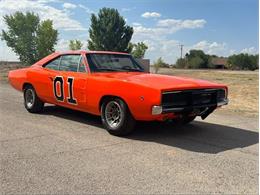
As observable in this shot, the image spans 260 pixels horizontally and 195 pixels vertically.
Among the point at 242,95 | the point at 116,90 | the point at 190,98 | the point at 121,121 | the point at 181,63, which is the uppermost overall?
the point at 181,63

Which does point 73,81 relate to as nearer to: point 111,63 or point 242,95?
point 111,63

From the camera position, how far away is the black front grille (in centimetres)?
561

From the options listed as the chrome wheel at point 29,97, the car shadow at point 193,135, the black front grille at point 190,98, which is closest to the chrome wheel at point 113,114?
the car shadow at point 193,135

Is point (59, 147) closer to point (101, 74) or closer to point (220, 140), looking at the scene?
point (101, 74)

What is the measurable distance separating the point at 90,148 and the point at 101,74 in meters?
1.78

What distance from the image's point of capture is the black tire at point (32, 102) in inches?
319

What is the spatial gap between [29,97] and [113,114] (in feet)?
9.77

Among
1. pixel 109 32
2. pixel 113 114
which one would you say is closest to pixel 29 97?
pixel 113 114

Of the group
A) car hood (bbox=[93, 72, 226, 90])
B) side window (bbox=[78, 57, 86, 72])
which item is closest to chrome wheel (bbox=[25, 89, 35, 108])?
side window (bbox=[78, 57, 86, 72])

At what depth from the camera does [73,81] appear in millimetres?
6895

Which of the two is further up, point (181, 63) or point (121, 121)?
point (181, 63)

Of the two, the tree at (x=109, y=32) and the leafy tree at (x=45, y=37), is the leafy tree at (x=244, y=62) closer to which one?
the tree at (x=109, y=32)

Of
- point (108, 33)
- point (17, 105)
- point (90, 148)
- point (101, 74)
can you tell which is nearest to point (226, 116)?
point (101, 74)

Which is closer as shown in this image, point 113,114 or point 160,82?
point 160,82
